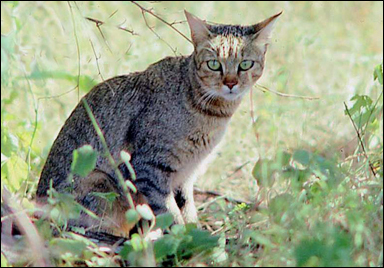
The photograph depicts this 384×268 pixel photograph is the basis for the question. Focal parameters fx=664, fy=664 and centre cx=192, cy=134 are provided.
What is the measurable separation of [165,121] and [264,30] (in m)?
0.84

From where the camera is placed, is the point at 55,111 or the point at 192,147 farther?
the point at 55,111

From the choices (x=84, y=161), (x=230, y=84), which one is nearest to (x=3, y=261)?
(x=84, y=161)

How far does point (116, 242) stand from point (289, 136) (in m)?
1.93

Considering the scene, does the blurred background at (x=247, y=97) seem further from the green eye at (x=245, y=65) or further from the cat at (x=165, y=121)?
the green eye at (x=245, y=65)

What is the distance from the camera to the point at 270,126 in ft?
15.7

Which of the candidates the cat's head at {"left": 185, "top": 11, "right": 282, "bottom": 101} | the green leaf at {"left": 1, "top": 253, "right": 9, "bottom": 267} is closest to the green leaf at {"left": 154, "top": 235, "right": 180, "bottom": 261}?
the green leaf at {"left": 1, "top": 253, "right": 9, "bottom": 267}

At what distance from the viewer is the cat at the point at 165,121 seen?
3988 mm

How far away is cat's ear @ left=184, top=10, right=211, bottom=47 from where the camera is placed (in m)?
4.08

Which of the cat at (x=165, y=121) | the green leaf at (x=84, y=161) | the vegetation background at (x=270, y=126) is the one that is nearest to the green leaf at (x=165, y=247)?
the vegetation background at (x=270, y=126)

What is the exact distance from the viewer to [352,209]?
10.3 ft

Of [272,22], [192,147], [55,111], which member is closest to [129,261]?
[192,147]

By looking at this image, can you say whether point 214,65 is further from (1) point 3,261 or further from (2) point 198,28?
(1) point 3,261

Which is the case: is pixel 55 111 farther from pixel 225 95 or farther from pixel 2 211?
pixel 2 211

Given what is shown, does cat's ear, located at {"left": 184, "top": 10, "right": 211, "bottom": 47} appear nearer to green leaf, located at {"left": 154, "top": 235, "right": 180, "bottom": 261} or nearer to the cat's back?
the cat's back
